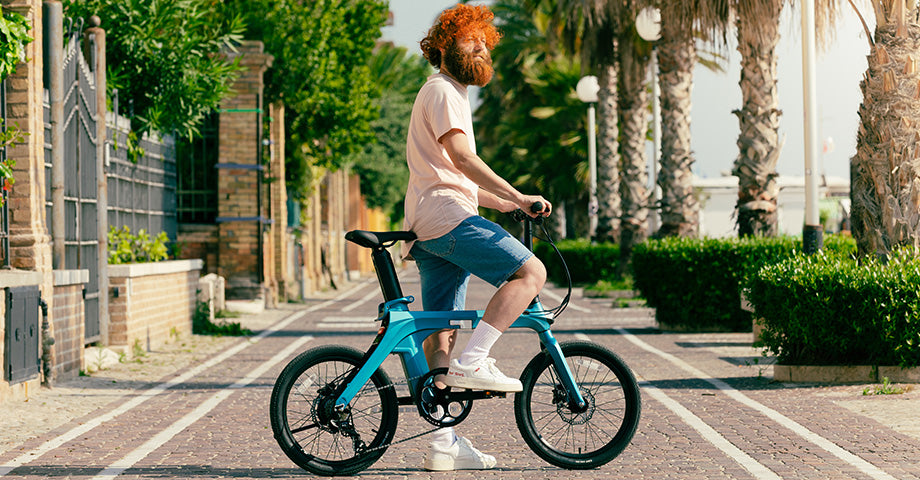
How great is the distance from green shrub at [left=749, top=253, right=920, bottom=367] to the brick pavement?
0.38m

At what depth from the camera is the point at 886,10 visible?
11945 mm

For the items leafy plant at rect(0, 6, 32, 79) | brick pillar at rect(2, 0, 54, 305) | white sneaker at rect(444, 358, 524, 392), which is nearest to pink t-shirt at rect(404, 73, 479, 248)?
white sneaker at rect(444, 358, 524, 392)

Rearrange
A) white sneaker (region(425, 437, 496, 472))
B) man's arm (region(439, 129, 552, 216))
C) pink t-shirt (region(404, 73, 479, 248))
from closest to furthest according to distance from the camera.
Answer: man's arm (region(439, 129, 552, 216))
pink t-shirt (region(404, 73, 479, 248))
white sneaker (region(425, 437, 496, 472))

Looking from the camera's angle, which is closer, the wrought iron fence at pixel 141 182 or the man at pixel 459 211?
the man at pixel 459 211

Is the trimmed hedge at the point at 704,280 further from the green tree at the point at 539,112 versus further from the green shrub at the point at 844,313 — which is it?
the green tree at the point at 539,112

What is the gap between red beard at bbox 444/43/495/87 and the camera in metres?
6.26

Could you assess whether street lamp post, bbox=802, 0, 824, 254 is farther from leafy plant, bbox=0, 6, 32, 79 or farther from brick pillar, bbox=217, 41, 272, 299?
brick pillar, bbox=217, 41, 272, 299

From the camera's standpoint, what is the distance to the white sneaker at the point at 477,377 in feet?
20.2

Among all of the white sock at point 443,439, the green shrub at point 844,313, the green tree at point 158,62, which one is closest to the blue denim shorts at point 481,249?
the white sock at point 443,439

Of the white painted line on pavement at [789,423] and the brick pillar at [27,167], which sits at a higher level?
the brick pillar at [27,167]

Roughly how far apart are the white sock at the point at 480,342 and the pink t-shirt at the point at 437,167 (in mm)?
499

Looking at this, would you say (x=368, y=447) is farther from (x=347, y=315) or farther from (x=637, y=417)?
(x=347, y=315)

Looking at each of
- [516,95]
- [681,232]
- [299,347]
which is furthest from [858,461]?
[516,95]

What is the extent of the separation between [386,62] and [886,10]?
147 ft
